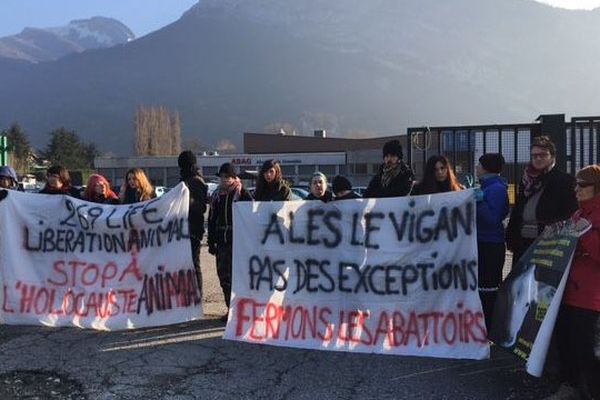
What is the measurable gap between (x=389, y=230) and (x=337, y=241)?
495 millimetres

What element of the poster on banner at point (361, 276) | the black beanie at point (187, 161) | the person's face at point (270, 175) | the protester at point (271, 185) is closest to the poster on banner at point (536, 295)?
the poster on banner at point (361, 276)

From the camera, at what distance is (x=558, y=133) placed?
6941mm

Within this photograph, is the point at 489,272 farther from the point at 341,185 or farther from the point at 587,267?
the point at 341,185

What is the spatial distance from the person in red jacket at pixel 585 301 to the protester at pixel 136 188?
15.4 feet

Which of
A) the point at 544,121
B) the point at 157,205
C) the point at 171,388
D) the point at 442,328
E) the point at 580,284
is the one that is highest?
the point at 544,121

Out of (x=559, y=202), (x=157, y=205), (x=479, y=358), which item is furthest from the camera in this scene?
(x=157, y=205)

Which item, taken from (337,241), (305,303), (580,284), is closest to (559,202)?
(580,284)

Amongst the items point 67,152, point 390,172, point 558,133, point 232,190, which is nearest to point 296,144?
point 67,152

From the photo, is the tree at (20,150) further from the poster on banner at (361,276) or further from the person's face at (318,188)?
the poster on banner at (361,276)

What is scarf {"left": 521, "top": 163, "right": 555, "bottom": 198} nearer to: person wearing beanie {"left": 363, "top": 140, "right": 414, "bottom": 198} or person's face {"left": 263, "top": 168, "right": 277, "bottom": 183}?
person wearing beanie {"left": 363, "top": 140, "right": 414, "bottom": 198}

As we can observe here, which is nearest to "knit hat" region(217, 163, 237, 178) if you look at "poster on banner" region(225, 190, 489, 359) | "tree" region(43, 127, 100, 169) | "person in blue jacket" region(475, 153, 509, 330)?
"poster on banner" region(225, 190, 489, 359)

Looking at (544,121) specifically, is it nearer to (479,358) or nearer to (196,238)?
(479,358)

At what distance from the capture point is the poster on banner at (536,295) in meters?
4.61

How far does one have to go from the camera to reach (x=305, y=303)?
597 centimetres
